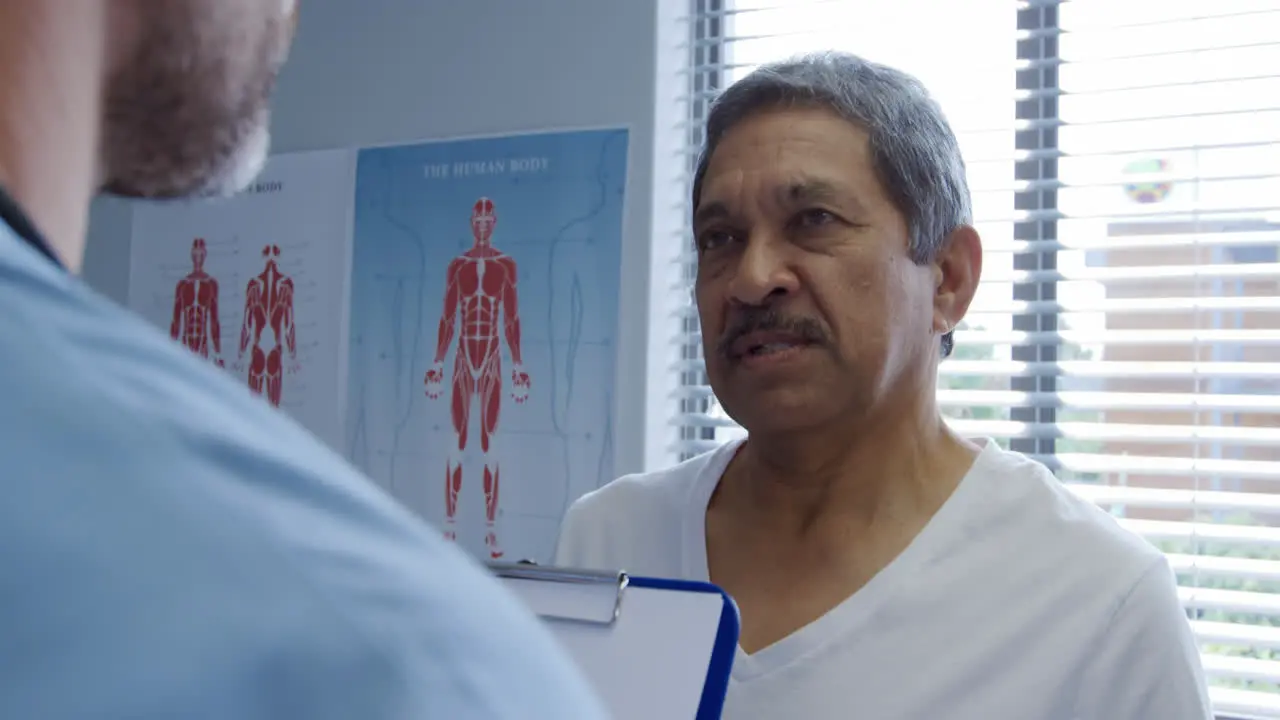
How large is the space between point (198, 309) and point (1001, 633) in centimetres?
191

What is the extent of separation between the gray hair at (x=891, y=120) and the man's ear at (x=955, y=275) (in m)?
0.01

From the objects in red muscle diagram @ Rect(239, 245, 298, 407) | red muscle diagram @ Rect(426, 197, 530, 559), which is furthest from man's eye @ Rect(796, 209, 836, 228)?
red muscle diagram @ Rect(239, 245, 298, 407)

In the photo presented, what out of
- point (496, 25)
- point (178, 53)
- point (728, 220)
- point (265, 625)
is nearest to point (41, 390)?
point (265, 625)

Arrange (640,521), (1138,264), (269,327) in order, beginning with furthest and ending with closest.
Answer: (269,327), (1138,264), (640,521)

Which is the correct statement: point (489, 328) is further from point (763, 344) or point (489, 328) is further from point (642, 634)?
point (642, 634)

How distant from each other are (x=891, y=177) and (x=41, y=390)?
0.97 m

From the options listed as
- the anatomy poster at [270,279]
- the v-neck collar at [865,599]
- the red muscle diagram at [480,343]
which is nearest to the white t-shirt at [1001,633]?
the v-neck collar at [865,599]

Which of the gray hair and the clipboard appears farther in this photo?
the gray hair

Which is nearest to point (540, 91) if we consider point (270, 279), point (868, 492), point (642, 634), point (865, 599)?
point (270, 279)

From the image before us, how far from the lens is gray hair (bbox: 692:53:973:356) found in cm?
111

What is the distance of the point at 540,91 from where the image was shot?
201cm

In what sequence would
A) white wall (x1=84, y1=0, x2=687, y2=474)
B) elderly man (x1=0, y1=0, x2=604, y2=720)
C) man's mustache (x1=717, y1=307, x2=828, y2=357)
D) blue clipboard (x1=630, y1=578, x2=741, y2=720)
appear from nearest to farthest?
elderly man (x1=0, y1=0, x2=604, y2=720), blue clipboard (x1=630, y1=578, x2=741, y2=720), man's mustache (x1=717, y1=307, x2=828, y2=357), white wall (x1=84, y1=0, x2=687, y2=474)

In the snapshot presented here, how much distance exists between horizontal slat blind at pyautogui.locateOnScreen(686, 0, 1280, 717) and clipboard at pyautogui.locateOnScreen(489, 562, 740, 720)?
1138 mm

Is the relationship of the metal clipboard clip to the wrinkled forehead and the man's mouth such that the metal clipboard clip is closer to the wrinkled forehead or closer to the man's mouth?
the man's mouth
